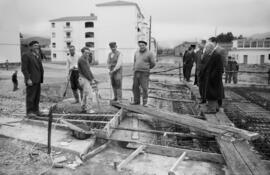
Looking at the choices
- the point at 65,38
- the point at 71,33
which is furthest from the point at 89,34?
the point at 65,38

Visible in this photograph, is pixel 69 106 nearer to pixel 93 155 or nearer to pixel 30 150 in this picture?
pixel 30 150

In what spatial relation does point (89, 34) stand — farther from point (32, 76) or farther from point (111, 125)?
point (111, 125)

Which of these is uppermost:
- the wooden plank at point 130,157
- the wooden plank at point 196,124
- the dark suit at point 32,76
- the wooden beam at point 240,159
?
the dark suit at point 32,76

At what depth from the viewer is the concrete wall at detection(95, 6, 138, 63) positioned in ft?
149

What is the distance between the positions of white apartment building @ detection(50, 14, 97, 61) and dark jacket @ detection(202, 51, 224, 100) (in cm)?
5168

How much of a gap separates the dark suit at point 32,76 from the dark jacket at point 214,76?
4.31 meters

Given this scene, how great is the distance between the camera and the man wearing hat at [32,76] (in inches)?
240

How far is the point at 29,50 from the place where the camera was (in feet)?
20.4

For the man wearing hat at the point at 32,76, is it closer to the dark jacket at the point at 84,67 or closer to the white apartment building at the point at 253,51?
the dark jacket at the point at 84,67

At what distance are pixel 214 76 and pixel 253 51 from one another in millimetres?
53063

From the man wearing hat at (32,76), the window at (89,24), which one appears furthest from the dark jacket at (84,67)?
the window at (89,24)

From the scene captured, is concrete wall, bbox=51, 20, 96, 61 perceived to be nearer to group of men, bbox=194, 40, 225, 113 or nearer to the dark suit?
the dark suit

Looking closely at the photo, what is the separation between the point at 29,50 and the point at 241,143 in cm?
530

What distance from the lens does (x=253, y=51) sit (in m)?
52.9
